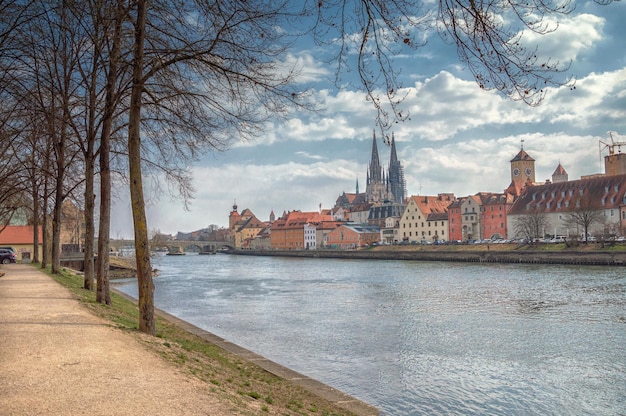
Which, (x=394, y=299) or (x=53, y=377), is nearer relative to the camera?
(x=53, y=377)

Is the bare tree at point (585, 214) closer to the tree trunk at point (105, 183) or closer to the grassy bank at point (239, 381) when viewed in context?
the tree trunk at point (105, 183)

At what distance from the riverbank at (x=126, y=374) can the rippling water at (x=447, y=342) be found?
1879 mm

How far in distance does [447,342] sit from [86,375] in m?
12.5

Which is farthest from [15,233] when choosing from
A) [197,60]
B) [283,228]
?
[283,228]

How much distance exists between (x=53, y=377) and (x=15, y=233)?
6894 centimetres

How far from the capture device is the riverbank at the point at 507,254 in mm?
58750

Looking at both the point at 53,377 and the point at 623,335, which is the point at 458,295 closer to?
the point at 623,335

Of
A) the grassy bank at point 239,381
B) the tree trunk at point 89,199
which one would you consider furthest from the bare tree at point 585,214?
the grassy bank at point 239,381

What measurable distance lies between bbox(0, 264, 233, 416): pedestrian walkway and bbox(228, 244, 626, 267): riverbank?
55.3 metres

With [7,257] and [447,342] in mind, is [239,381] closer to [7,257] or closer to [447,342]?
[447,342]

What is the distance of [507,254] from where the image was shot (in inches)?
2827

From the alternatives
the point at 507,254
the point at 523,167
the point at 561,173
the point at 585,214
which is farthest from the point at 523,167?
the point at 507,254

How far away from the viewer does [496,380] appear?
13.2 m

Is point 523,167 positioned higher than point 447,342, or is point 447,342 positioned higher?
point 523,167
